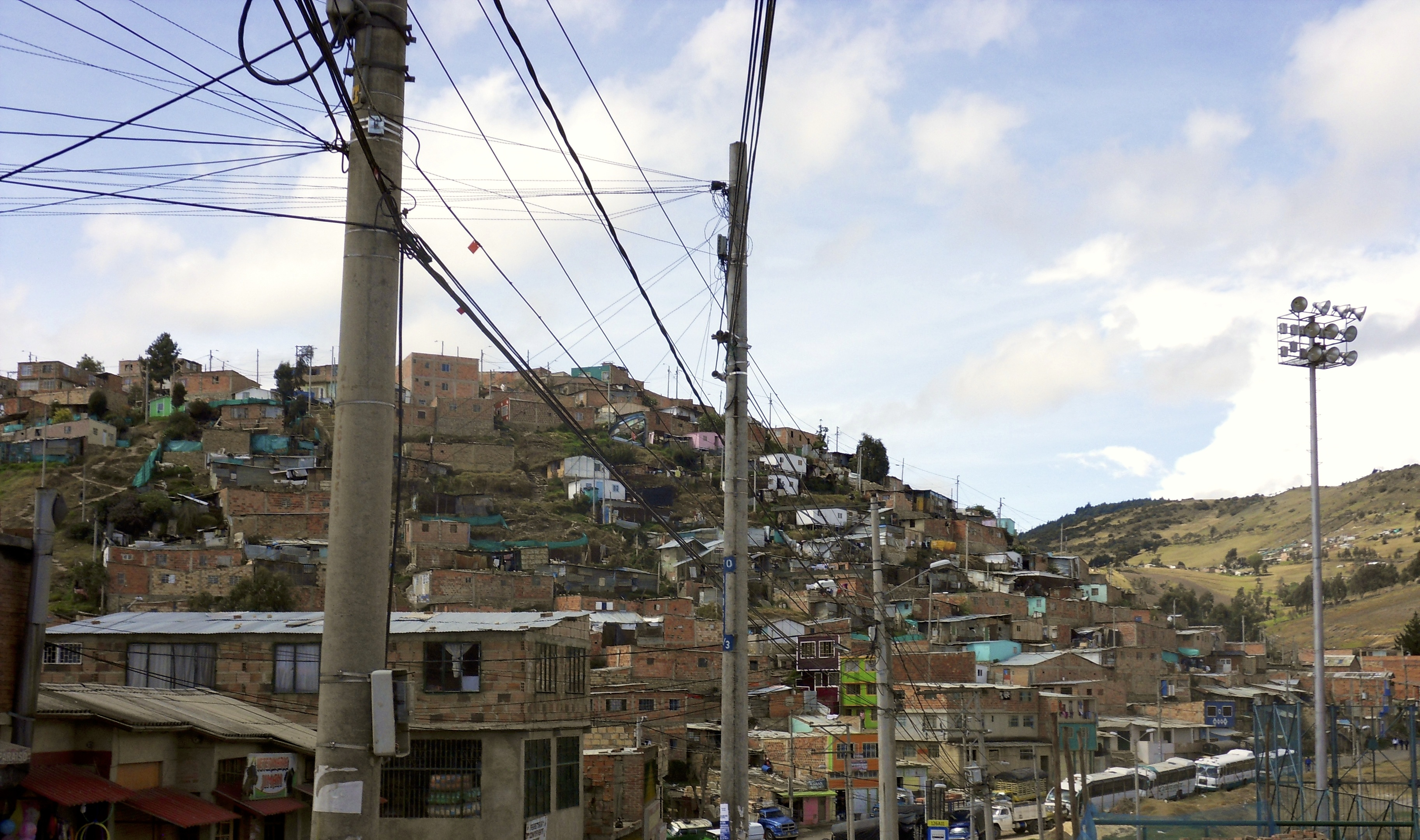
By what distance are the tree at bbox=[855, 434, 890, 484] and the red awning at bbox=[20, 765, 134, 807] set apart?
12958 cm

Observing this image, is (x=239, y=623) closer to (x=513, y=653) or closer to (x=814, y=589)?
(x=513, y=653)

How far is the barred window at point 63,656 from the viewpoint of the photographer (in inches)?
1222

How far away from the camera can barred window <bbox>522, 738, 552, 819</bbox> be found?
2886cm

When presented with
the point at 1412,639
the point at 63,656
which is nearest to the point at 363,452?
the point at 63,656

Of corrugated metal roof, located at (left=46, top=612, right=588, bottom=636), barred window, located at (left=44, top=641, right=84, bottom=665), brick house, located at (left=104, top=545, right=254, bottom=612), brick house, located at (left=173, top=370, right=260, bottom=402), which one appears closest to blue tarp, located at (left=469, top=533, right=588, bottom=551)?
brick house, located at (left=104, top=545, right=254, bottom=612)

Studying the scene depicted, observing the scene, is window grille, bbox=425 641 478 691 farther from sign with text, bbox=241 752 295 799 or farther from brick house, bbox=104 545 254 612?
brick house, bbox=104 545 254 612

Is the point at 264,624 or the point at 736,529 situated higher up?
the point at 736,529

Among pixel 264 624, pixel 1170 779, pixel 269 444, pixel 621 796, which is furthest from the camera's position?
pixel 269 444

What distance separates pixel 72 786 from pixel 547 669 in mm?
14318

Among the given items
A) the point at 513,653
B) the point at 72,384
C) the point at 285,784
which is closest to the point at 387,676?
the point at 285,784

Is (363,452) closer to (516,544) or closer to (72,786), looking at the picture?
A: (72,786)

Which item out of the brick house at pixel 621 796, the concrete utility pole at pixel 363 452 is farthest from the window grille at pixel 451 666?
the concrete utility pole at pixel 363 452

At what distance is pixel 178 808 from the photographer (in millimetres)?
19672

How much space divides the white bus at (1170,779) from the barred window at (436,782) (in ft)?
118
